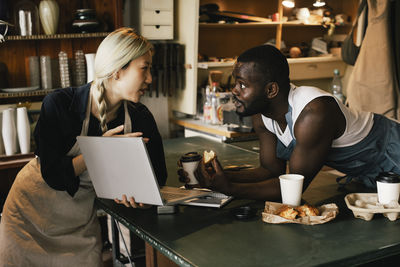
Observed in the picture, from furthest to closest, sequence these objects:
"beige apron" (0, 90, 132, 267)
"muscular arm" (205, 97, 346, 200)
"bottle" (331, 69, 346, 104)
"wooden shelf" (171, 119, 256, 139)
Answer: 1. "bottle" (331, 69, 346, 104)
2. "wooden shelf" (171, 119, 256, 139)
3. "beige apron" (0, 90, 132, 267)
4. "muscular arm" (205, 97, 346, 200)

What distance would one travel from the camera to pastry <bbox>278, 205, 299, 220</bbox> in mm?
1646

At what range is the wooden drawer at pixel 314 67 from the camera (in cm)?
469

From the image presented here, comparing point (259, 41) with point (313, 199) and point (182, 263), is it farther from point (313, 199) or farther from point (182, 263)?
point (182, 263)

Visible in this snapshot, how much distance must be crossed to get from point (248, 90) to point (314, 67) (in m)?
3.11

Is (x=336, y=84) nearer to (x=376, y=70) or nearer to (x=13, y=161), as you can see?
(x=376, y=70)

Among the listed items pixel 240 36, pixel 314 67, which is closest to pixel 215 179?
pixel 240 36

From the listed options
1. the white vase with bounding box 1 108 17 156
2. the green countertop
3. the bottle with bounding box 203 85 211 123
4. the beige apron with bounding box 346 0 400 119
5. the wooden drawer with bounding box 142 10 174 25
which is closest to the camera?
the green countertop

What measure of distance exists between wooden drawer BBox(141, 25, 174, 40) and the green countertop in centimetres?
218

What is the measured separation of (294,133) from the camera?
6.26 ft

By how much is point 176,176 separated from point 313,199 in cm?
67

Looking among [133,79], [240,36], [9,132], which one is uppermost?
[240,36]

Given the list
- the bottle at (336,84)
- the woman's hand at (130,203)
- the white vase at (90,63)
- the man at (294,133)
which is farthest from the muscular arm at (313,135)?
→ the bottle at (336,84)

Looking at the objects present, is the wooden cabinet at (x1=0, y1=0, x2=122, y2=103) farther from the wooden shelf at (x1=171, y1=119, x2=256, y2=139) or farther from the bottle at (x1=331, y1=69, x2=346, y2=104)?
the bottle at (x1=331, y1=69, x2=346, y2=104)

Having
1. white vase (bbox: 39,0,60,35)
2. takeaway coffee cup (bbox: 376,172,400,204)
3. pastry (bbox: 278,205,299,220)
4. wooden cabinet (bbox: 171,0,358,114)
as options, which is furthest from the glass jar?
takeaway coffee cup (bbox: 376,172,400,204)
